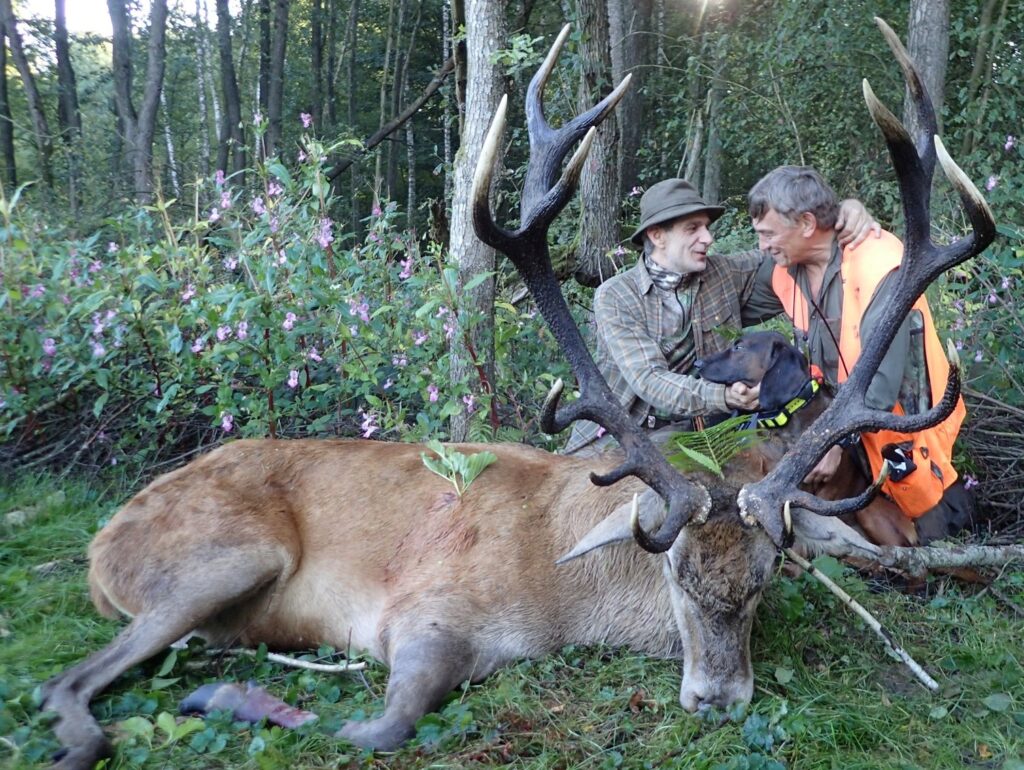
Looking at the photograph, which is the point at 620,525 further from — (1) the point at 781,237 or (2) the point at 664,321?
(1) the point at 781,237

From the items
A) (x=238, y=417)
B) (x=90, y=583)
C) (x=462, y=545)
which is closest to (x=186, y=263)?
(x=238, y=417)

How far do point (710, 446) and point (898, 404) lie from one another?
1130 mm

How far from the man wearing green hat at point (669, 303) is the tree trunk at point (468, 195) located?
2.42ft

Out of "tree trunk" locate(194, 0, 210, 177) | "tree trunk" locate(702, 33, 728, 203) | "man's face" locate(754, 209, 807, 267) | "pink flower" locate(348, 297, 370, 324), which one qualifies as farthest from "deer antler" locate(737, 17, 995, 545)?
"tree trunk" locate(194, 0, 210, 177)

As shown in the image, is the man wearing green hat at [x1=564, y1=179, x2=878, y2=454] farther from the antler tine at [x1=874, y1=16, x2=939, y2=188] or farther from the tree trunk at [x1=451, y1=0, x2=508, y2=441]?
the antler tine at [x1=874, y1=16, x2=939, y2=188]

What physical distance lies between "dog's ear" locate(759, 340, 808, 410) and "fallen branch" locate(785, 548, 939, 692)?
0.73m

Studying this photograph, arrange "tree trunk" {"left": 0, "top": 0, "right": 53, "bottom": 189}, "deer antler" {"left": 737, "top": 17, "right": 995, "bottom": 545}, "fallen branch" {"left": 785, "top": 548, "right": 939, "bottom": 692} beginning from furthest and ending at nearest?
1. "tree trunk" {"left": 0, "top": 0, "right": 53, "bottom": 189}
2. "fallen branch" {"left": 785, "top": 548, "right": 939, "bottom": 692}
3. "deer antler" {"left": 737, "top": 17, "right": 995, "bottom": 545}

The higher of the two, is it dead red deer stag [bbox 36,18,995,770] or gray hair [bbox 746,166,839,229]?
gray hair [bbox 746,166,839,229]

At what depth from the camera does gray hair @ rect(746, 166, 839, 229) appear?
15.8 feet

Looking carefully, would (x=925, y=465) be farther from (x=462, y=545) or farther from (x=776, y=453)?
(x=462, y=545)

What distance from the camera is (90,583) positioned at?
445cm

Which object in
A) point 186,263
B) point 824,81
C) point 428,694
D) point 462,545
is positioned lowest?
point 428,694

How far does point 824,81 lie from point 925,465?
1044 centimetres

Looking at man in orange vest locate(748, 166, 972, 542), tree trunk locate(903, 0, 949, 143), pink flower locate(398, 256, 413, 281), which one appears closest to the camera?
man in orange vest locate(748, 166, 972, 542)
